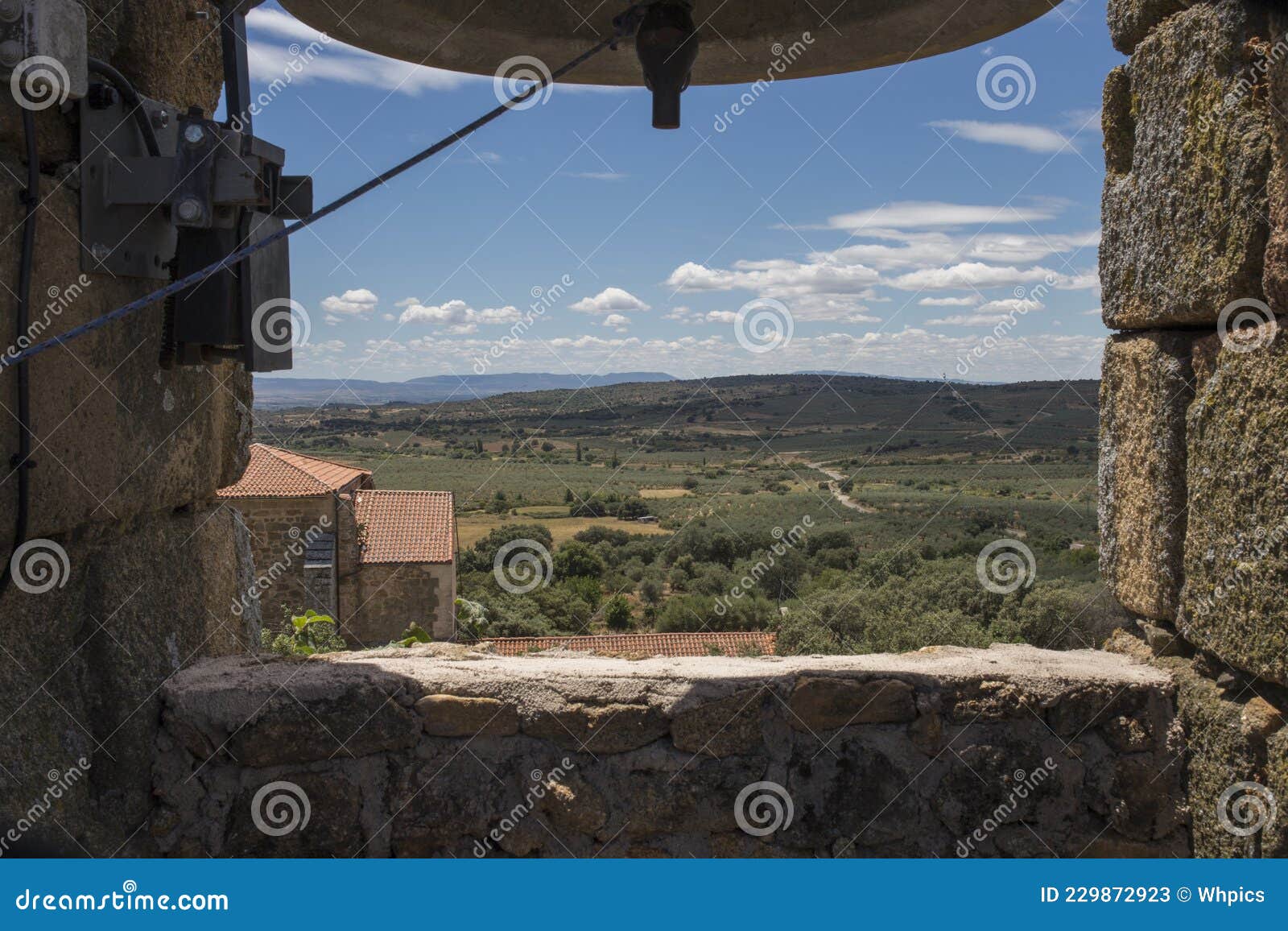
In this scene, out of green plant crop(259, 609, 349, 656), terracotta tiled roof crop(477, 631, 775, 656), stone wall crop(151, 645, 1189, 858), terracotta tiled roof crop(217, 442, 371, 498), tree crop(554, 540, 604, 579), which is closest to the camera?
stone wall crop(151, 645, 1189, 858)

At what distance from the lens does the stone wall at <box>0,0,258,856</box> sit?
1967 millimetres

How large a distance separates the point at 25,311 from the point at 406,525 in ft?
60.5

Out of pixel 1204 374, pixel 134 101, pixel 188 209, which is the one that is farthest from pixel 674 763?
pixel 134 101

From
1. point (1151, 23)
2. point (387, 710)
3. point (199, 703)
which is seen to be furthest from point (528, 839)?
point (1151, 23)

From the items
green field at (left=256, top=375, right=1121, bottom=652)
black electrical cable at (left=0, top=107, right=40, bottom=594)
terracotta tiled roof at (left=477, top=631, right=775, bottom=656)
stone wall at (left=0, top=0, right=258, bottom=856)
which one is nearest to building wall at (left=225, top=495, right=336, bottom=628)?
green field at (left=256, top=375, right=1121, bottom=652)

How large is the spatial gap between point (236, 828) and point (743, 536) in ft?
88.3

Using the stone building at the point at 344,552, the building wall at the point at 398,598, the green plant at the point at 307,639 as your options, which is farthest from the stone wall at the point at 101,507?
the building wall at the point at 398,598

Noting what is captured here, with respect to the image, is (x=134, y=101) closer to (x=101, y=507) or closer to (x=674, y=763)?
(x=101, y=507)

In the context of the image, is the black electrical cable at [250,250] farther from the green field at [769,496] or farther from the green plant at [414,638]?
the green field at [769,496]

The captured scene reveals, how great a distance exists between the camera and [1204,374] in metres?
2.35

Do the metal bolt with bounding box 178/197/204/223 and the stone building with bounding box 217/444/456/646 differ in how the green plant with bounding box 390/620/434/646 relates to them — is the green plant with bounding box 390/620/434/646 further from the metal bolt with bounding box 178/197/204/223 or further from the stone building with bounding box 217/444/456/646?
the stone building with bounding box 217/444/456/646

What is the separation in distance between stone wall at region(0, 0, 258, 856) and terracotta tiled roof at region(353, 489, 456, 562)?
16004mm

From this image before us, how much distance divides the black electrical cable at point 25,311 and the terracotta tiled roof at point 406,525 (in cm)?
1666

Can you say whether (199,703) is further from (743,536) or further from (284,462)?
(743,536)
